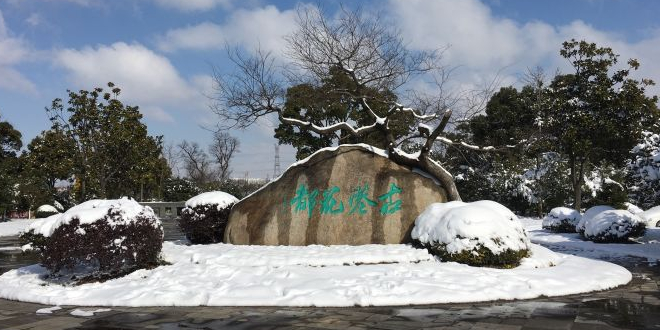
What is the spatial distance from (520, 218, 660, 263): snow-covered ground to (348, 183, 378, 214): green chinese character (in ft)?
19.8

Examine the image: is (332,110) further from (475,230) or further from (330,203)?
(475,230)

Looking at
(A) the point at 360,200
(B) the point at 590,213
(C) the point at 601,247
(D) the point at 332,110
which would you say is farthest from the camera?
(D) the point at 332,110

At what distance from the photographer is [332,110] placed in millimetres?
25594

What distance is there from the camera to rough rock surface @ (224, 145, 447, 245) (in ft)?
37.5

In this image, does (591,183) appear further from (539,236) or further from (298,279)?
(298,279)

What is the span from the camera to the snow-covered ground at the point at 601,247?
1284cm

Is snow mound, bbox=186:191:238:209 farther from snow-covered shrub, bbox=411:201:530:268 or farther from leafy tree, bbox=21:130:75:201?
leafy tree, bbox=21:130:75:201

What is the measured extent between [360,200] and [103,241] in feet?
18.4

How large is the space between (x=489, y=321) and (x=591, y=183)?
28775 mm

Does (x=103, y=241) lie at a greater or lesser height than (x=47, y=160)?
lesser

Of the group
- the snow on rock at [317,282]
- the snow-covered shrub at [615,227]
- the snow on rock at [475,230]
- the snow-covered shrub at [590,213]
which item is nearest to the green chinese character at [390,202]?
the snow on rock at [475,230]

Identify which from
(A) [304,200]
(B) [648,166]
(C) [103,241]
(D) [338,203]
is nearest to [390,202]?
(D) [338,203]

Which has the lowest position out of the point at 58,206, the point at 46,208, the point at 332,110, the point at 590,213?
the point at 590,213

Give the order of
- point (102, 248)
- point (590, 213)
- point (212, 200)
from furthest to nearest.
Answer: point (590, 213) < point (212, 200) < point (102, 248)
